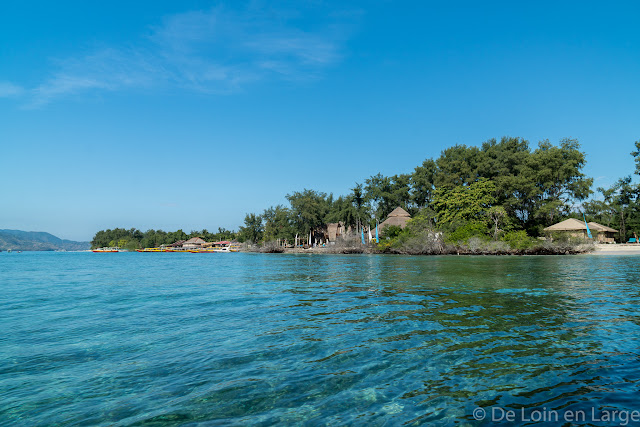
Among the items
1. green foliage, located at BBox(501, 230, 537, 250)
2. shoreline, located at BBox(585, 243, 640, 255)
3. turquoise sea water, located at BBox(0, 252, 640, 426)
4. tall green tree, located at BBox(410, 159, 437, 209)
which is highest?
tall green tree, located at BBox(410, 159, 437, 209)

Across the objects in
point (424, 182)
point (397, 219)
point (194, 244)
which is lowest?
point (194, 244)

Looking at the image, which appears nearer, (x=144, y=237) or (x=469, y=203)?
(x=469, y=203)

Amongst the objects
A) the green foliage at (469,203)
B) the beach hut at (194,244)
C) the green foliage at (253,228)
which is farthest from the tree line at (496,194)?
the beach hut at (194,244)

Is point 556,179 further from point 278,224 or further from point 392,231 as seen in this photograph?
point 278,224

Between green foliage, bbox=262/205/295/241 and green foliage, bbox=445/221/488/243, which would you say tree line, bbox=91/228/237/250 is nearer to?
green foliage, bbox=262/205/295/241

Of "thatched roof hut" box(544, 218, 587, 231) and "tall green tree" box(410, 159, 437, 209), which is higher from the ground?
"tall green tree" box(410, 159, 437, 209)

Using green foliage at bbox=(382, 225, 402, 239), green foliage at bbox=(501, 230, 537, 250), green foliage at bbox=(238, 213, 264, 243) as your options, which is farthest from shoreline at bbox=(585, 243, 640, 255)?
green foliage at bbox=(238, 213, 264, 243)

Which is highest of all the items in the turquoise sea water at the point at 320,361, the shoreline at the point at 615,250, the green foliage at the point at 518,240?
the green foliage at the point at 518,240

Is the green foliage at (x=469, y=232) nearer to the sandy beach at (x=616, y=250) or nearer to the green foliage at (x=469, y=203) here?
the green foliage at (x=469, y=203)

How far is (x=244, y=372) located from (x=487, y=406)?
3125 mm

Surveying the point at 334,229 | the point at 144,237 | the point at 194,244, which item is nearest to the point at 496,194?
the point at 334,229

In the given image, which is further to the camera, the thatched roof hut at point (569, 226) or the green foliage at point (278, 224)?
the green foliage at point (278, 224)

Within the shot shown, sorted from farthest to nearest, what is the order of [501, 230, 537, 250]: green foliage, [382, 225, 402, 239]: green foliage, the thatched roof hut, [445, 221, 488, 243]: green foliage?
[382, 225, 402, 239]: green foliage → [445, 221, 488, 243]: green foliage → the thatched roof hut → [501, 230, 537, 250]: green foliage

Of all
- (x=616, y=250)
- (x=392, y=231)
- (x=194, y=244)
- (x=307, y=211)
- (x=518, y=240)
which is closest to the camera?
(x=616, y=250)
